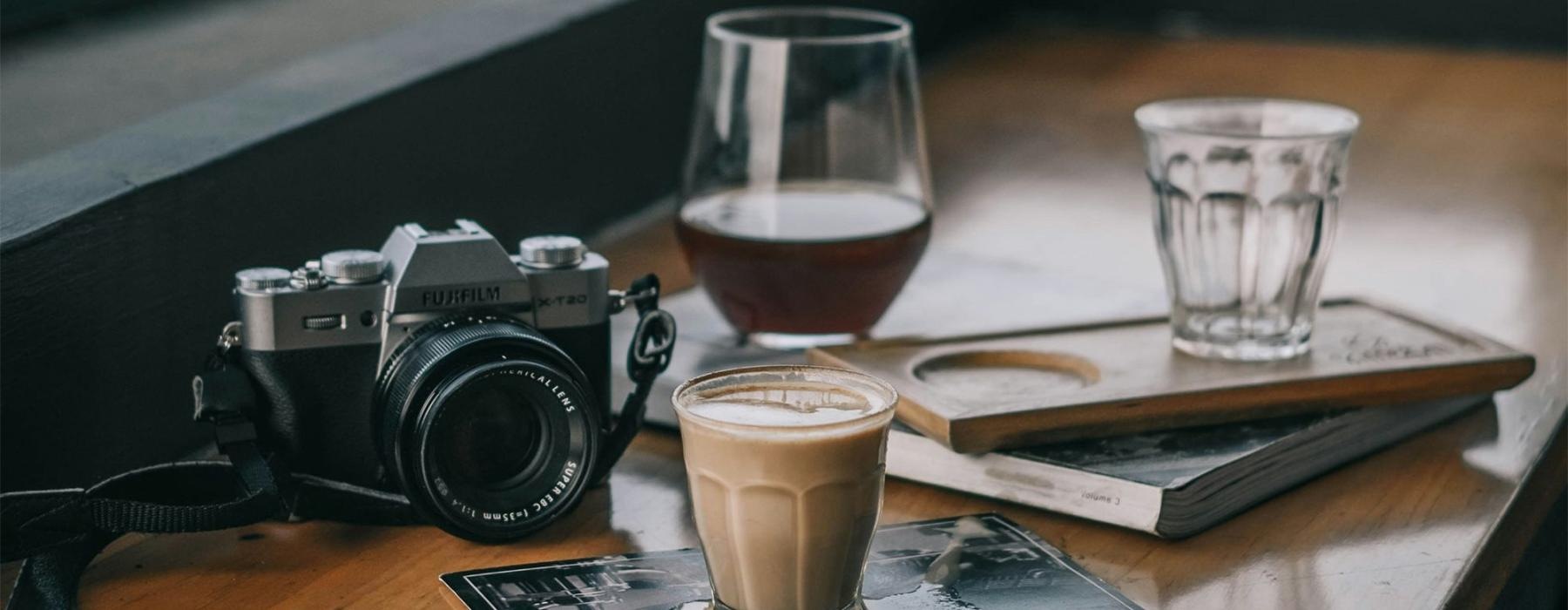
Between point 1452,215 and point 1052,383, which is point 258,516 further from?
point 1452,215

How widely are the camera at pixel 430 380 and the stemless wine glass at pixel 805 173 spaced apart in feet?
0.62

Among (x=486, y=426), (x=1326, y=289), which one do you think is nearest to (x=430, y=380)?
(x=486, y=426)

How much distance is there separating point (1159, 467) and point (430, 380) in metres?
0.33

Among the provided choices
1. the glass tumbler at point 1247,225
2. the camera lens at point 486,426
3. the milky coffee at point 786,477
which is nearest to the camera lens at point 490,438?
the camera lens at point 486,426

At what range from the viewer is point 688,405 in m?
0.67

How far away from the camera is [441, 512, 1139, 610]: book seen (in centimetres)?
69

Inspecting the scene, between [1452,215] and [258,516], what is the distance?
3.34ft

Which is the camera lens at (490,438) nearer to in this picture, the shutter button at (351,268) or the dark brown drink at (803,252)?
the shutter button at (351,268)

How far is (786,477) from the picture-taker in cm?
65

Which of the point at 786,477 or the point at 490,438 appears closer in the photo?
the point at 786,477

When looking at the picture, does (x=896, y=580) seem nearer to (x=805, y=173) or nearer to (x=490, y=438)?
(x=490, y=438)

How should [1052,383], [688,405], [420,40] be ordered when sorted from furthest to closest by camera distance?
[420,40]
[1052,383]
[688,405]

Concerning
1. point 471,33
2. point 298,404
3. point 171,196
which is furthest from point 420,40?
point 298,404

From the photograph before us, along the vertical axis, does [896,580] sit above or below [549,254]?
below
